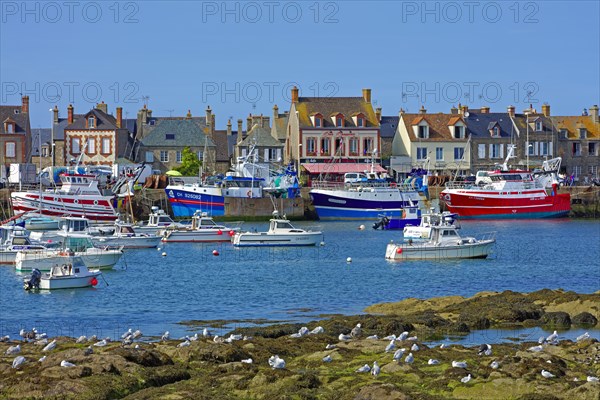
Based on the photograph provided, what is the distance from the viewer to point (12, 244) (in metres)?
49.8

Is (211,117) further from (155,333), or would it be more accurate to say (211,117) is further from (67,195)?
(155,333)

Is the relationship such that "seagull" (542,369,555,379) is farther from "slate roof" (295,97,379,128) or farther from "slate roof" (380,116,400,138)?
"slate roof" (380,116,400,138)

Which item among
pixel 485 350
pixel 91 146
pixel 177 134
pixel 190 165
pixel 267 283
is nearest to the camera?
pixel 485 350

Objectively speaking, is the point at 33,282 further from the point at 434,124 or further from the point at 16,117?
the point at 434,124

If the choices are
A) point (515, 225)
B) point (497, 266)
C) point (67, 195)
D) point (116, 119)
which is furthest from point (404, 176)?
point (497, 266)

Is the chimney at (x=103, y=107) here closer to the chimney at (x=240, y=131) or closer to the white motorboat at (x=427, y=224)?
the chimney at (x=240, y=131)

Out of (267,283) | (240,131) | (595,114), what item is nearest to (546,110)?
(595,114)

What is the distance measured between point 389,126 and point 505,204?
68.0ft

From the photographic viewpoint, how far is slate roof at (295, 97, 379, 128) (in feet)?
324

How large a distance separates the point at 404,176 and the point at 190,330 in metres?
69.8

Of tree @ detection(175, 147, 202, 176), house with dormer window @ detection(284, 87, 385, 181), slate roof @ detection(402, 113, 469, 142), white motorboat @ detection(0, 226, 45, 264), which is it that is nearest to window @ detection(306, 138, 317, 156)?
house with dormer window @ detection(284, 87, 385, 181)

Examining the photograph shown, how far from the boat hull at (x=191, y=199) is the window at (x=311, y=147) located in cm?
1643

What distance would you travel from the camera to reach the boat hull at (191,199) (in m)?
82.2

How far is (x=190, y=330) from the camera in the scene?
31984 mm
